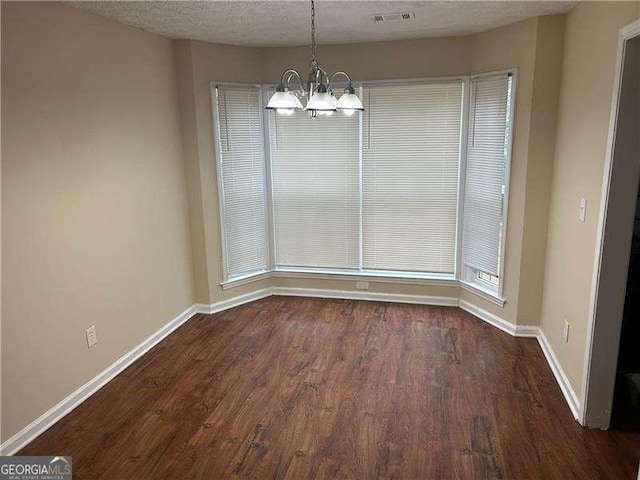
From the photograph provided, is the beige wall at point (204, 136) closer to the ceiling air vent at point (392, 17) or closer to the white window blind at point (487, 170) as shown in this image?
the ceiling air vent at point (392, 17)

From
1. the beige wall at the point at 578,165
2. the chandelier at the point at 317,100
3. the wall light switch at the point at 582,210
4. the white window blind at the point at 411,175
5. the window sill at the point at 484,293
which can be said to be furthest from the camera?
the white window blind at the point at 411,175

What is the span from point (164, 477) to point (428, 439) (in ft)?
4.70

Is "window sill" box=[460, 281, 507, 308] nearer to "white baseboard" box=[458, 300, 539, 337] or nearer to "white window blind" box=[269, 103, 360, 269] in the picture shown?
"white baseboard" box=[458, 300, 539, 337]

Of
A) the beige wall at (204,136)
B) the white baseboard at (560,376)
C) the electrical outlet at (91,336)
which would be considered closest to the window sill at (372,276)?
the beige wall at (204,136)

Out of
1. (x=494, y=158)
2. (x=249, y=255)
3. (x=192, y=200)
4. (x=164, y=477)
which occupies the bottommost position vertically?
(x=164, y=477)

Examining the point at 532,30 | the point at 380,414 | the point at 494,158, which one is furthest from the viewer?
the point at 494,158

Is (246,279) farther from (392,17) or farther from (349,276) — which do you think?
(392,17)

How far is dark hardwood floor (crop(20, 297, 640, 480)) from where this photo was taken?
8.20 feet

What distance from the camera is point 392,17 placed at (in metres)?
3.37

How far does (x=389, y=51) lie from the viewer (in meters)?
4.23

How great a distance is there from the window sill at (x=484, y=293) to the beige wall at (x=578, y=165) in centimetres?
45

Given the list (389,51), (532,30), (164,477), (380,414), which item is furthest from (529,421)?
(389,51)

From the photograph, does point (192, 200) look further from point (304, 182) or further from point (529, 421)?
point (529, 421)

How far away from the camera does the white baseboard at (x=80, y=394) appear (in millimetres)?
2639
